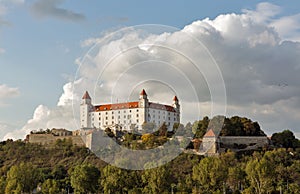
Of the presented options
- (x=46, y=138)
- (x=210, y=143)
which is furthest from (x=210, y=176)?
(x=46, y=138)

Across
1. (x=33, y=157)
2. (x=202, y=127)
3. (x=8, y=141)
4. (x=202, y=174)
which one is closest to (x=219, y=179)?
(x=202, y=174)

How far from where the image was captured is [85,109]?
42.5m

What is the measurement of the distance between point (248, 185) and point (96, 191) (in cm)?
1299

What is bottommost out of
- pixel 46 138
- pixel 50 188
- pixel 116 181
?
pixel 50 188

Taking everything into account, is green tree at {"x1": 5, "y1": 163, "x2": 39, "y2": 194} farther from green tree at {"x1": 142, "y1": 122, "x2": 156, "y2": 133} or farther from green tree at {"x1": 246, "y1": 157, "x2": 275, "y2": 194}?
green tree at {"x1": 246, "y1": 157, "x2": 275, "y2": 194}

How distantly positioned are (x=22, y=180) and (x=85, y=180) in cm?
607

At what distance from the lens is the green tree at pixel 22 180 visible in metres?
44.5

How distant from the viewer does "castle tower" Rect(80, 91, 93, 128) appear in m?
31.4

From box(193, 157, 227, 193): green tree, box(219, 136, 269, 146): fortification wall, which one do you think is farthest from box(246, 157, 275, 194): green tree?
box(219, 136, 269, 146): fortification wall

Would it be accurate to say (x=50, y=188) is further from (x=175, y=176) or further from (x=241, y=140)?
(x=241, y=140)

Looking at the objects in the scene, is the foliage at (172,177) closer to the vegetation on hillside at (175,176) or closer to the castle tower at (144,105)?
the vegetation on hillside at (175,176)

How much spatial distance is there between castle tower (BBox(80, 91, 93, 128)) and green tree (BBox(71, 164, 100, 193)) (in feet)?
14.9

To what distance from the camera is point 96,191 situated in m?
43.9

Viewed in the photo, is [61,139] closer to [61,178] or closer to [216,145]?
[61,178]
